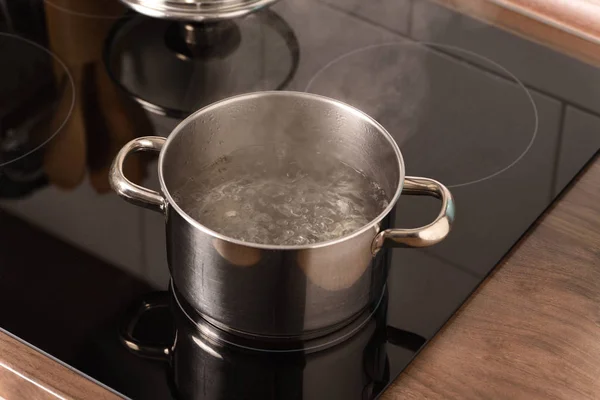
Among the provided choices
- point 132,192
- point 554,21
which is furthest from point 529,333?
point 554,21

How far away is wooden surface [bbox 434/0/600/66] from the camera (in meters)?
1.13

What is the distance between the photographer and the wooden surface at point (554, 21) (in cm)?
113

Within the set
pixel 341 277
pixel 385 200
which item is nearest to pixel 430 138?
pixel 385 200

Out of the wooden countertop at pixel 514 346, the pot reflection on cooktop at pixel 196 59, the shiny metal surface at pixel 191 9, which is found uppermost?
the shiny metal surface at pixel 191 9

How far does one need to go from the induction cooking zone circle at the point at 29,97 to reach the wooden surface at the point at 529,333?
18.3 inches

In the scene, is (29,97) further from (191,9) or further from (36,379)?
(36,379)

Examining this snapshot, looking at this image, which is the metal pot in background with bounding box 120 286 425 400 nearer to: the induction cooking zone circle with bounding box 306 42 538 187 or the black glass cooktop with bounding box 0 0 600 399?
the black glass cooktop with bounding box 0 0 600 399

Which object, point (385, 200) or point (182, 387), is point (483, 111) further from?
point (182, 387)

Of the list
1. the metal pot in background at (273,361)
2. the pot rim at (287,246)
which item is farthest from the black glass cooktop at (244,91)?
the pot rim at (287,246)

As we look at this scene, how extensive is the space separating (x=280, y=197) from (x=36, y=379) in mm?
265

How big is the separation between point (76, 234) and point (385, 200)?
0.29 metres

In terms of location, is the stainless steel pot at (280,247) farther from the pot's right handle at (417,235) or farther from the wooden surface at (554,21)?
the wooden surface at (554,21)

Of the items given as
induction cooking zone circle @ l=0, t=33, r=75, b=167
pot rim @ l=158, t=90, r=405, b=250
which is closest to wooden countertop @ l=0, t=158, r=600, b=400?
pot rim @ l=158, t=90, r=405, b=250

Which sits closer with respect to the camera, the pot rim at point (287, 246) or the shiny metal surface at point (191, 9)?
the pot rim at point (287, 246)
